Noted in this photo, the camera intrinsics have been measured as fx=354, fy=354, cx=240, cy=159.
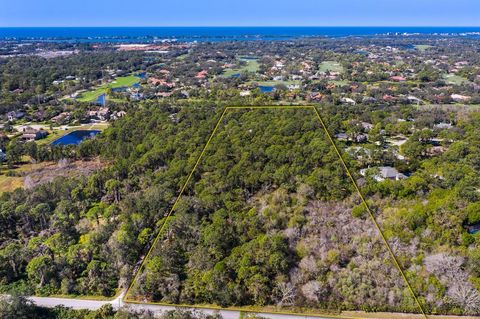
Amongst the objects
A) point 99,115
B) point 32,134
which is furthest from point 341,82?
point 32,134

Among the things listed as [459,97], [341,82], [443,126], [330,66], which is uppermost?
[330,66]

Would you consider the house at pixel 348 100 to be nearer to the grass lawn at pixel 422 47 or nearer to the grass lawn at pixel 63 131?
the grass lawn at pixel 63 131

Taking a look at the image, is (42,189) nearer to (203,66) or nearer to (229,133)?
(229,133)

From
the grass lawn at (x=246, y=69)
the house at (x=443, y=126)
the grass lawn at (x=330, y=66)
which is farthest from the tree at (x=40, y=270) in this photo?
the grass lawn at (x=330, y=66)

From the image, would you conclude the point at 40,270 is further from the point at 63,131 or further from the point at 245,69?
the point at 245,69

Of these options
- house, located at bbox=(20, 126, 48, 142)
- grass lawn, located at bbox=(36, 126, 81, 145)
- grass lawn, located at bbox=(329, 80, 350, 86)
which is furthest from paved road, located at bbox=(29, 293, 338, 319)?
grass lawn, located at bbox=(329, 80, 350, 86)

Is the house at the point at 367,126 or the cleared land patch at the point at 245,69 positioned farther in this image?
the cleared land patch at the point at 245,69

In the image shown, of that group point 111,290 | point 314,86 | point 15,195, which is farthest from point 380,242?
point 314,86
